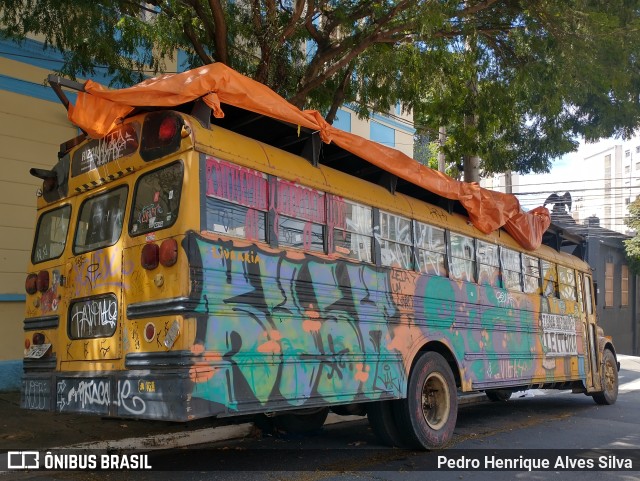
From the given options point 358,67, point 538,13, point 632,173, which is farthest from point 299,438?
point 632,173

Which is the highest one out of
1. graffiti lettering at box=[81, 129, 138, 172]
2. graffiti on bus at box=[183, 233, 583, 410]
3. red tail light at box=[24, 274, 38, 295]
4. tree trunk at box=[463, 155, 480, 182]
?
tree trunk at box=[463, 155, 480, 182]

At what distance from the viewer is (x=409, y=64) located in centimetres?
1014

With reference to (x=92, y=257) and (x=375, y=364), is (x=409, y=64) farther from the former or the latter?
(x=92, y=257)

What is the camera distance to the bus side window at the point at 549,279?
9436mm

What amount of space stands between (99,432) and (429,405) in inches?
142

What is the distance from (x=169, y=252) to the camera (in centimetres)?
441

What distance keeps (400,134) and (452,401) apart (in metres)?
12.9

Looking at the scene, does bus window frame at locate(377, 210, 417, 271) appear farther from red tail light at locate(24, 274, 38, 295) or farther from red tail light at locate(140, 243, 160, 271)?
red tail light at locate(24, 274, 38, 295)

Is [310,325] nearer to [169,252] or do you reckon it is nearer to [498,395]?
[169,252]

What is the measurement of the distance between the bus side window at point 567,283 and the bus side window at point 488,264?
93.3 inches

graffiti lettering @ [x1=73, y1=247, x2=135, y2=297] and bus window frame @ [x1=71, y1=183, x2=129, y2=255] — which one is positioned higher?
bus window frame @ [x1=71, y1=183, x2=129, y2=255]

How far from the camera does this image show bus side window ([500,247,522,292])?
8.37m

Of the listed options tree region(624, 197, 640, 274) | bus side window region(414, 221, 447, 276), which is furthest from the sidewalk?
tree region(624, 197, 640, 274)

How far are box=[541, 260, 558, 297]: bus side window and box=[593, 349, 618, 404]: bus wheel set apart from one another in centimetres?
215
